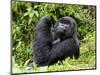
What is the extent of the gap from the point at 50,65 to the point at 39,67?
13cm

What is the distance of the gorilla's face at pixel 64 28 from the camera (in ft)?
8.31

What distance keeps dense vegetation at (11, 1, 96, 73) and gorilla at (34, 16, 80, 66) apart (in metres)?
0.05

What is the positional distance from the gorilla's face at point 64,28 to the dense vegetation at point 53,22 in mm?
62

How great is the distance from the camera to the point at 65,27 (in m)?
2.56

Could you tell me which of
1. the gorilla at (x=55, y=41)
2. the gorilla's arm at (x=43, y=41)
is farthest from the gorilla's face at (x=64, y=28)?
the gorilla's arm at (x=43, y=41)

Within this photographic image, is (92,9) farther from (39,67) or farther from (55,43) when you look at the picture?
(39,67)

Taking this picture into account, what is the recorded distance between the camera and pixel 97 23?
2.76 m

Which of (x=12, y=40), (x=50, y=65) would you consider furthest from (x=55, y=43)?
(x=12, y=40)

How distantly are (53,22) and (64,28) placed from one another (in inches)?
5.5

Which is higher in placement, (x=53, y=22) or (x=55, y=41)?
(x=53, y=22)

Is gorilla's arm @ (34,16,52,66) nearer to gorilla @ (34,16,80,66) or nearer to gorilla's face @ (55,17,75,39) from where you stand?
gorilla @ (34,16,80,66)

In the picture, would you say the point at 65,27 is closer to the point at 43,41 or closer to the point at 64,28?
the point at 64,28

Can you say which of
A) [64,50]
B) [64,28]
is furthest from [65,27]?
[64,50]
